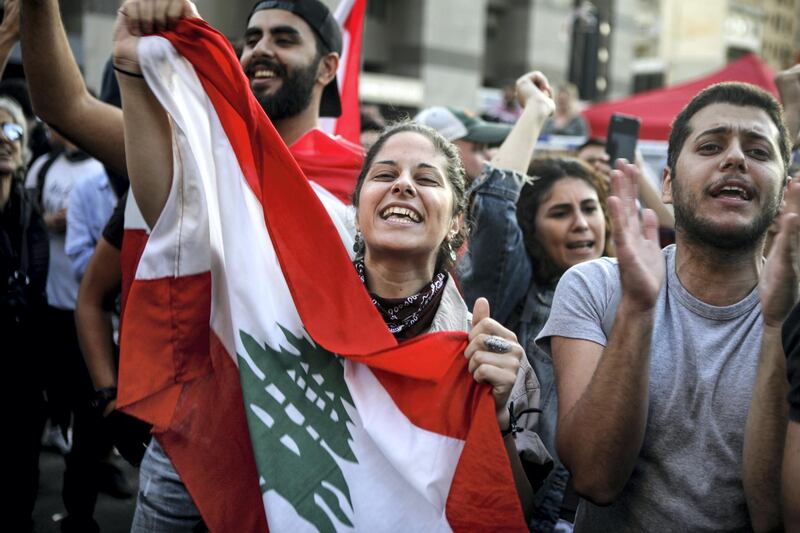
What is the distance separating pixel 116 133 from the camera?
2.49 meters

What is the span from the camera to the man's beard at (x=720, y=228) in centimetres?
194

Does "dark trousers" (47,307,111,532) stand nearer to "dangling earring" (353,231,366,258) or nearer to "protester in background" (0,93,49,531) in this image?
"protester in background" (0,93,49,531)

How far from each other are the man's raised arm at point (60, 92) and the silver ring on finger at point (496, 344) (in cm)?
132

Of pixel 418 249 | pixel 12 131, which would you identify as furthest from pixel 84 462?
pixel 418 249

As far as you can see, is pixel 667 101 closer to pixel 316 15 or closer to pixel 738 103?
pixel 316 15

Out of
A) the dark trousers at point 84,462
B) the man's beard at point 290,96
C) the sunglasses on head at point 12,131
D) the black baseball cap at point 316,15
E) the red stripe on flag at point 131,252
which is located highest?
the black baseball cap at point 316,15

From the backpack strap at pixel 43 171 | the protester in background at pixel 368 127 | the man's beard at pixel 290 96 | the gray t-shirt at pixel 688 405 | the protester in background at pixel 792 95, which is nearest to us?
the gray t-shirt at pixel 688 405

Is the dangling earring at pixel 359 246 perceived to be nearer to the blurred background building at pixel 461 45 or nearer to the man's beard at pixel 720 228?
the man's beard at pixel 720 228

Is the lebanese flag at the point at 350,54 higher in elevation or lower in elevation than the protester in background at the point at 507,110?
higher

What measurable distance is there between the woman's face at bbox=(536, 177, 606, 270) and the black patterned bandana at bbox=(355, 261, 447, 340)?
99 centimetres

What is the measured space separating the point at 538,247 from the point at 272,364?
1.37 m

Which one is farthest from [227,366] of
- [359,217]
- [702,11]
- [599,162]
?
[702,11]

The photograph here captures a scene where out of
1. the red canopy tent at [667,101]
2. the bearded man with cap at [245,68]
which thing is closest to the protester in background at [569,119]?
the red canopy tent at [667,101]

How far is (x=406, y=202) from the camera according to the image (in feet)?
7.28
